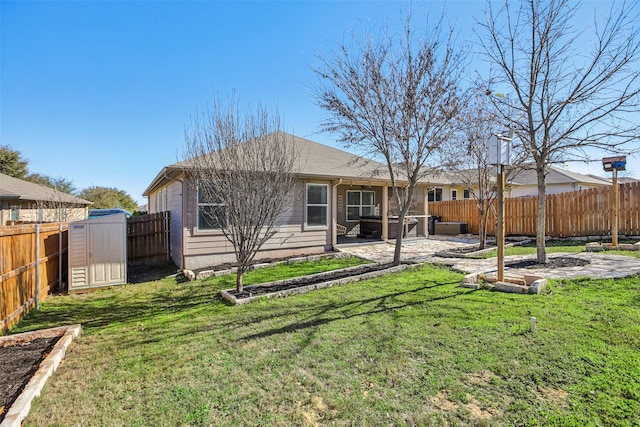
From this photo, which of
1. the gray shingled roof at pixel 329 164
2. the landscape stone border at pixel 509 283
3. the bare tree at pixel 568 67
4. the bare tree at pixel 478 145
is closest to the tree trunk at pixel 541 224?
the bare tree at pixel 568 67

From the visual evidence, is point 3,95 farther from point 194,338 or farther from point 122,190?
point 122,190

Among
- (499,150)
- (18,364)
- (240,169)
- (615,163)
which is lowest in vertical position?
(18,364)

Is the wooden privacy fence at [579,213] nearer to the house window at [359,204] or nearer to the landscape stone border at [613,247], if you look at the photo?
the landscape stone border at [613,247]

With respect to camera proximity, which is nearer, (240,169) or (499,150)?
(499,150)

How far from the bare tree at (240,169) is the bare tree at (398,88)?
2.16 metres

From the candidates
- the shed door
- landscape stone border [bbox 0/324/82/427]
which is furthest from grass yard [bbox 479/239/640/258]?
the shed door

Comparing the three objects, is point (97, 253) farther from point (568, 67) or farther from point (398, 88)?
point (568, 67)

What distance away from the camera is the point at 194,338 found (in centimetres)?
393

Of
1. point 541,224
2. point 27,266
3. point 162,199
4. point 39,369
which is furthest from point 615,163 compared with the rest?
point 162,199

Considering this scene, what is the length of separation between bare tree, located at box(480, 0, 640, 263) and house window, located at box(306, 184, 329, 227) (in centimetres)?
563

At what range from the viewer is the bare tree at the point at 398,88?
6965 millimetres

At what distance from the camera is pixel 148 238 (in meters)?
10.6

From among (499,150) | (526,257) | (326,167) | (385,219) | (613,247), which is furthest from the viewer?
(385,219)

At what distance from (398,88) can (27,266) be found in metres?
8.23
